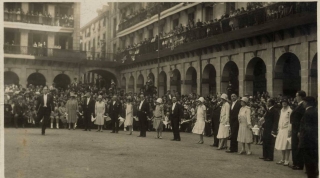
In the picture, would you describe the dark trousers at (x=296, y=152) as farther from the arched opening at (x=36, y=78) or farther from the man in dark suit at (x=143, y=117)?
the arched opening at (x=36, y=78)

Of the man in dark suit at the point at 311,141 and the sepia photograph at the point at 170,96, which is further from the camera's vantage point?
the sepia photograph at the point at 170,96

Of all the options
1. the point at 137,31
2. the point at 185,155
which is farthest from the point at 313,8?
the point at 137,31

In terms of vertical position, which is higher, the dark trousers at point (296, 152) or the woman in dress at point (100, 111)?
the woman in dress at point (100, 111)

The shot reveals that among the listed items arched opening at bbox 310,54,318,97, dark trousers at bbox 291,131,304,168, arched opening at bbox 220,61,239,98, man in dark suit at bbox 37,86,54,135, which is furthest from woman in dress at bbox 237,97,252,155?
arched opening at bbox 220,61,239,98

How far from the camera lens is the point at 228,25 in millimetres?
19812

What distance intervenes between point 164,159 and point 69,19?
26790mm

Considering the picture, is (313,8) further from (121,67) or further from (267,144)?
(121,67)

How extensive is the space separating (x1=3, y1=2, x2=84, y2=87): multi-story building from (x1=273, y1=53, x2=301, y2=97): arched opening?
19.9 m

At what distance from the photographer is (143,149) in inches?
A: 449

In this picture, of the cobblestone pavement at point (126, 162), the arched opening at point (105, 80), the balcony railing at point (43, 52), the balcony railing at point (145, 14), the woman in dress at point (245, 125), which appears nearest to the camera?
the cobblestone pavement at point (126, 162)

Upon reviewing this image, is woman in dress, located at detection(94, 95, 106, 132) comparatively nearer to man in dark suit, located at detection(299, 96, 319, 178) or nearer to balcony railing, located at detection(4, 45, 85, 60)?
man in dark suit, located at detection(299, 96, 319, 178)

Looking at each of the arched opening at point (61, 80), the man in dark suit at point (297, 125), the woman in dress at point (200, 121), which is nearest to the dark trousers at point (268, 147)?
the man in dark suit at point (297, 125)

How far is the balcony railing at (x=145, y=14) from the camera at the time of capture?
2778cm

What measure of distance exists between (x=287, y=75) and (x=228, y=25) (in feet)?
13.4
